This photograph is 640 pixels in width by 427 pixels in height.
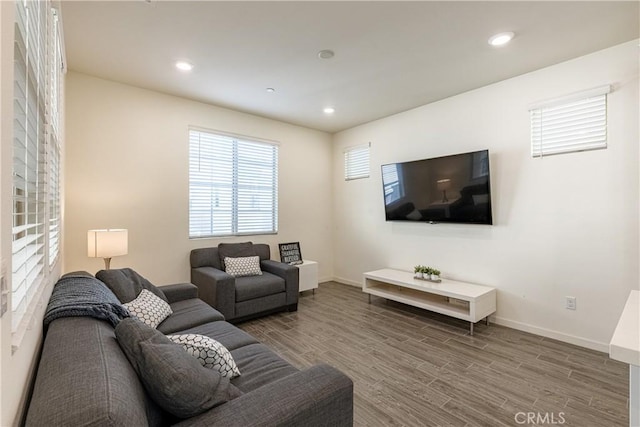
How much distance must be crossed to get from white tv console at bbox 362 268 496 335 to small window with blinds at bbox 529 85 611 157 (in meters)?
1.66

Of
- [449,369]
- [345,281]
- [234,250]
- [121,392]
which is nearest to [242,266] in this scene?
[234,250]

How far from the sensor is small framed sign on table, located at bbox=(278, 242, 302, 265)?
471 cm

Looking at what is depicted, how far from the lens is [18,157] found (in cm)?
96

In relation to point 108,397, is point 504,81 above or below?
above

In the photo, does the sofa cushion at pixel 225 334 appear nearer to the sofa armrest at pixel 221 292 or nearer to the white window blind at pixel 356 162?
the sofa armrest at pixel 221 292

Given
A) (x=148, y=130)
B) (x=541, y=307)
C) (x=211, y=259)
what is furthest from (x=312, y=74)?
(x=541, y=307)

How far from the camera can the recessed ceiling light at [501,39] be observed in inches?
97.3

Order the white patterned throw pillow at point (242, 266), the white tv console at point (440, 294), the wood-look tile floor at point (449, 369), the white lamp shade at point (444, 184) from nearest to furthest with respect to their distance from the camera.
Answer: the wood-look tile floor at point (449, 369) < the white tv console at point (440, 294) < the white lamp shade at point (444, 184) < the white patterned throw pillow at point (242, 266)

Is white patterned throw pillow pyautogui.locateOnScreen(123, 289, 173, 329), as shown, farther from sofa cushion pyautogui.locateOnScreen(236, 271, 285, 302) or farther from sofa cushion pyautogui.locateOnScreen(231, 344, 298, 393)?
sofa cushion pyautogui.locateOnScreen(236, 271, 285, 302)

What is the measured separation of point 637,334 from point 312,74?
3156 mm

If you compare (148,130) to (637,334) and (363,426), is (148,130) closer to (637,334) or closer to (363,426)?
(363,426)

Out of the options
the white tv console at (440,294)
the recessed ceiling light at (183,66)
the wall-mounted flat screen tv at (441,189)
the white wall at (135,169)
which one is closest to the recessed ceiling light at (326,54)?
the recessed ceiling light at (183,66)

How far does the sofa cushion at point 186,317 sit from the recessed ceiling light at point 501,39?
338cm

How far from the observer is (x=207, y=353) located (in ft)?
4.72
